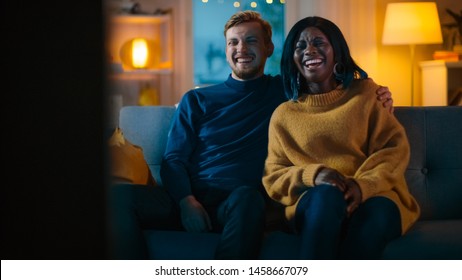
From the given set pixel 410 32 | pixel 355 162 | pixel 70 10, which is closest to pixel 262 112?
pixel 355 162

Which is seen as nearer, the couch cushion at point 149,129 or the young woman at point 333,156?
the young woman at point 333,156

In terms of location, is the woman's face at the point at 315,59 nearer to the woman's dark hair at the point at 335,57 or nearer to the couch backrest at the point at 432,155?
the woman's dark hair at the point at 335,57

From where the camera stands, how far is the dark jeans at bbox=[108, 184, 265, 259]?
3.47 feet

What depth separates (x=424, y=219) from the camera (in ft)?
4.09

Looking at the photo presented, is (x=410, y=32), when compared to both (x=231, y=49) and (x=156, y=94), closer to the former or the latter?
(x=156, y=94)

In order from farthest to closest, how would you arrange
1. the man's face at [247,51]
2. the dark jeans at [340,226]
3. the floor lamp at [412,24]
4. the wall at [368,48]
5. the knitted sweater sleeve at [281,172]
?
the floor lamp at [412,24]
the wall at [368,48]
the man's face at [247,51]
the knitted sweater sleeve at [281,172]
the dark jeans at [340,226]

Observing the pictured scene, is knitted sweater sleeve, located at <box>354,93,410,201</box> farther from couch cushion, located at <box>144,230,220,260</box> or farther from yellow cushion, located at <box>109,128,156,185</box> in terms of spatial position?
yellow cushion, located at <box>109,128,156,185</box>

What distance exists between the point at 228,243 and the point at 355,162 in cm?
24

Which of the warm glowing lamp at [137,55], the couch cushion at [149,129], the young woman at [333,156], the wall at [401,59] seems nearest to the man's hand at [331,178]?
the young woman at [333,156]

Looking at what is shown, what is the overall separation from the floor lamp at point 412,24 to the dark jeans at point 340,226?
5.50 feet

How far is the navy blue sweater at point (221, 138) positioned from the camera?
46.5 inches

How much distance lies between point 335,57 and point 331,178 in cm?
22

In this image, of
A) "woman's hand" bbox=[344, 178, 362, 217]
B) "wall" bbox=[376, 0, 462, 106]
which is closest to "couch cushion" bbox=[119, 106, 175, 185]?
"woman's hand" bbox=[344, 178, 362, 217]

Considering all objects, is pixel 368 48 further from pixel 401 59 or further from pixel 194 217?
pixel 194 217
